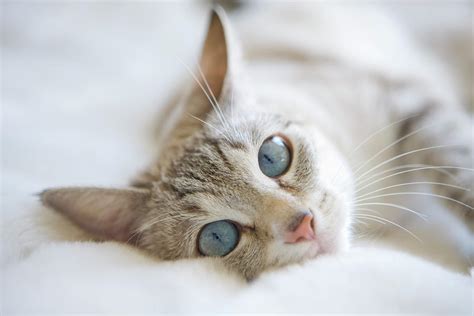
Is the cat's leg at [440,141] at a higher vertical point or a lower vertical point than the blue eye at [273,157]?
higher

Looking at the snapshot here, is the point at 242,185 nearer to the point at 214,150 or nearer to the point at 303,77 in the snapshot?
the point at 214,150

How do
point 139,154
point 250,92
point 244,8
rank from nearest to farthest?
point 250,92, point 139,154, point 244,8

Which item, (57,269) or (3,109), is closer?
(57,269)

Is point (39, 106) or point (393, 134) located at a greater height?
point (393, 134)

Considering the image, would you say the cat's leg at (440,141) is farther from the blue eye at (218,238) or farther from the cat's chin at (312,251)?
the blue eye at (218,238)

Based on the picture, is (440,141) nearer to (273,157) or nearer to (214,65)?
(273,157)

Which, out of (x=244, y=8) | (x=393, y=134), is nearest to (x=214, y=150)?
(x=393, y=134)

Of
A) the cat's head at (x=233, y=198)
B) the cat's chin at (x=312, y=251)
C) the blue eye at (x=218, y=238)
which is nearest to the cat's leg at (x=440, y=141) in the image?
the cat's head at (x=233, y=198)
